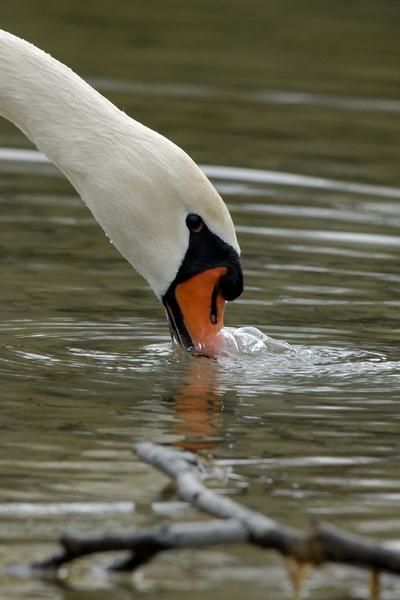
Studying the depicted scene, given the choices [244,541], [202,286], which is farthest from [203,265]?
[244,541]

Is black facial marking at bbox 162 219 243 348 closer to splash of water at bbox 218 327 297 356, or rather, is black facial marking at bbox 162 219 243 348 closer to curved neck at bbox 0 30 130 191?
splash of water at bbox 218 327 297 356

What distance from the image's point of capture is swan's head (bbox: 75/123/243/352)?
764 centimetres

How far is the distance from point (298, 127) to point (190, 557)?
10154 mm

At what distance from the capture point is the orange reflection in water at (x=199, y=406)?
21.7ft

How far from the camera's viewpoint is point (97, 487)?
5805 millimetres

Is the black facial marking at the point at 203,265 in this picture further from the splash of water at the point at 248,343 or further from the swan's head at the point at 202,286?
the splash of water at the point at 248,343

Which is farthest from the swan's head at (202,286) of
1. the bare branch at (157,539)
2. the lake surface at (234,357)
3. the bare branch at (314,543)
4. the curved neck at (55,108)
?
the bare branch at (157,539)

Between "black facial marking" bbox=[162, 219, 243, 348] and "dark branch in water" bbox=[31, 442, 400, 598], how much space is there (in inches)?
107

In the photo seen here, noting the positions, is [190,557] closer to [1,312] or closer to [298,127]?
[1,312]

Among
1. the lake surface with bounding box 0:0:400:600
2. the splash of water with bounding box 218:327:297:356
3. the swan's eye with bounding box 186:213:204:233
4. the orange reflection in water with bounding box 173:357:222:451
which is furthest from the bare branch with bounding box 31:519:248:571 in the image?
the splash of water with bounding box 218:327:297:356

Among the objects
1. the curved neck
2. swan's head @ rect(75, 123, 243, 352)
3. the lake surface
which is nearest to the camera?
the lake surface

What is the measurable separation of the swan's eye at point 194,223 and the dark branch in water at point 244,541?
106 inches

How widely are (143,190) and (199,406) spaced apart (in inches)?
42.5

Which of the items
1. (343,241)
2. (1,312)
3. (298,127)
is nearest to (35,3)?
(298,127)
